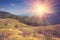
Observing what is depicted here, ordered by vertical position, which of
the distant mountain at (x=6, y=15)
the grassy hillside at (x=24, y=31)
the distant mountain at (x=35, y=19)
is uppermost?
the distant mountain at (x=6, y=15)

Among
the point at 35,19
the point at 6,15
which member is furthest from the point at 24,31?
the point at 6,15

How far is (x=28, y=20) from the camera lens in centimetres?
358

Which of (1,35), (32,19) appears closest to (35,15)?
(32,19)

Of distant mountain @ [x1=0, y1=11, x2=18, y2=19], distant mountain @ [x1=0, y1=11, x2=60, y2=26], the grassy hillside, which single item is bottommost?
the grassy hillside

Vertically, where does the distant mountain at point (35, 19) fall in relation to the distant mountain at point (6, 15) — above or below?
below

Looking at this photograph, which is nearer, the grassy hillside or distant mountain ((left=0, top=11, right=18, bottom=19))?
the grassy hillside

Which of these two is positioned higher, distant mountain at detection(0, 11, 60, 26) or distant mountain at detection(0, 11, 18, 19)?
distant mountain at detection(0, 11, 18, 19)

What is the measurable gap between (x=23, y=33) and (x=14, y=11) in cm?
58

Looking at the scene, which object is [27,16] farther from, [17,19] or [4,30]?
[4,30]

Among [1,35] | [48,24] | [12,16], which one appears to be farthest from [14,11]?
[48,24]

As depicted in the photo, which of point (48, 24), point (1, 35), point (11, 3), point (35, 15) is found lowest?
point (1, 35)

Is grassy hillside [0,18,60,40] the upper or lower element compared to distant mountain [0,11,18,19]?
lower

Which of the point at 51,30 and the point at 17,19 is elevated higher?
the point at 17,19

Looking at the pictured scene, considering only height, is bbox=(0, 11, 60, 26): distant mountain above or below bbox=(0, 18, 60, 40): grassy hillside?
above
